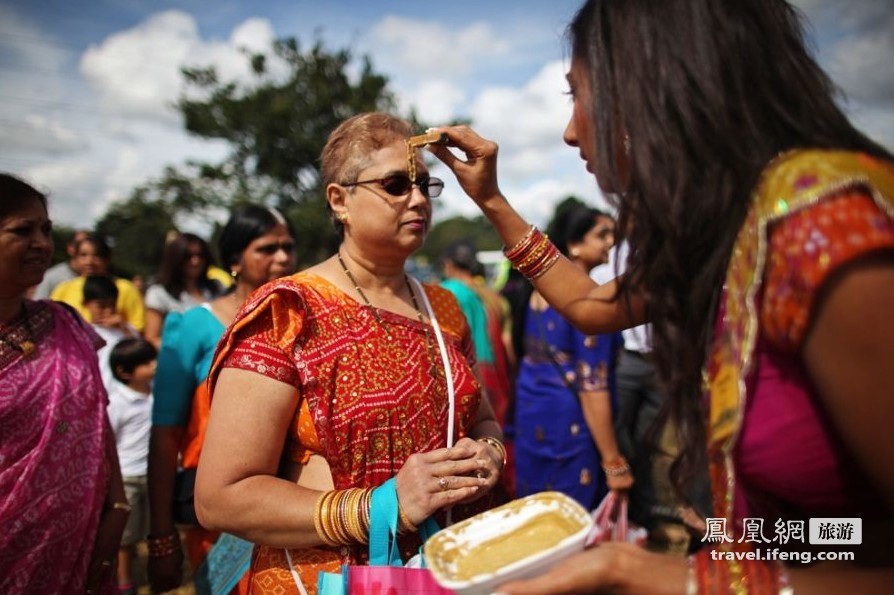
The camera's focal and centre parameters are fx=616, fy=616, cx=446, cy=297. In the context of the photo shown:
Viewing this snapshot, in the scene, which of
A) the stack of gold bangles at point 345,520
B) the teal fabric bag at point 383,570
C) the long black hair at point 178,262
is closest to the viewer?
the teal fabric bag at point 383,570

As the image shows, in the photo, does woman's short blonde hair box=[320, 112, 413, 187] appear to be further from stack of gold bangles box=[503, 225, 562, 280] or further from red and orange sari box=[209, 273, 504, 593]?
stack of gold bangles box=[503, 225, 562, 280]

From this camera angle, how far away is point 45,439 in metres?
2.10

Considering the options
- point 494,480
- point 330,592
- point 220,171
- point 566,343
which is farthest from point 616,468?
point 220,171

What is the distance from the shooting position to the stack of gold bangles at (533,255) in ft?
5.87

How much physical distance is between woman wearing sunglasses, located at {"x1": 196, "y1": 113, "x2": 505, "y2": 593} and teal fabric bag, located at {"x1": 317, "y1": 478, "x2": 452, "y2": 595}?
0.11ft

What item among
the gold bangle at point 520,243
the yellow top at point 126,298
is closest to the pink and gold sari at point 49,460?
the gold bangle at point 520,243

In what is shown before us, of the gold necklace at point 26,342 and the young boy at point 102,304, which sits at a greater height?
the young boy at point 102,304

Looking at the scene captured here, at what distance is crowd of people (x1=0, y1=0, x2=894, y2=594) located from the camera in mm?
1013

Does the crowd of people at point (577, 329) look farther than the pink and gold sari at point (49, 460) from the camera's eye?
No

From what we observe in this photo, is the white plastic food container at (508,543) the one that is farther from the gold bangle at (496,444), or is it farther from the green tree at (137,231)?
the green tree at (137,231)

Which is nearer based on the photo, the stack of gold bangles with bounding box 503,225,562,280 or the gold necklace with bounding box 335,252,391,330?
the stack of gold bangles with bounding box 503,225,562,280

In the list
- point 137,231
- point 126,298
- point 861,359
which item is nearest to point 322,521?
point 861,359

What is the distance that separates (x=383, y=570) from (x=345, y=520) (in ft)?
0.57

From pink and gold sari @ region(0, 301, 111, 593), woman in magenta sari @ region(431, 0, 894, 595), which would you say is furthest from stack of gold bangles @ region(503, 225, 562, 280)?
pink and gold sari @ region(0, 301, 111, 593)
